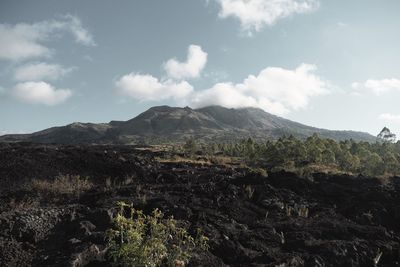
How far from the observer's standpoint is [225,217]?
52.2 feet

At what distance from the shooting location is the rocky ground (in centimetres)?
1155

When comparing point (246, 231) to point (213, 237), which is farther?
point (246, 231)

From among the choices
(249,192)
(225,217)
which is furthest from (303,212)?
(225,217)

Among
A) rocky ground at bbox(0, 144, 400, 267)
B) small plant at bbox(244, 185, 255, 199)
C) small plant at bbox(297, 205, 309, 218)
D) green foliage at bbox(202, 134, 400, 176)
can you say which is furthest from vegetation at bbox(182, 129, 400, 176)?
small plant at bbox(297, 205, 309, 218)

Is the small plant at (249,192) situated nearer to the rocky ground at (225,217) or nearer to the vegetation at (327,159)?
the rocky ground at (225,217)

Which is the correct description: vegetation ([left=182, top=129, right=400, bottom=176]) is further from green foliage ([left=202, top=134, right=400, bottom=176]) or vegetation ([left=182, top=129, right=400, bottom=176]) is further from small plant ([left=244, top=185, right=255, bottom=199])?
small plant ([left=244, top=185, right=255, bottom=199])

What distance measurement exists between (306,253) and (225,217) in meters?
3.98

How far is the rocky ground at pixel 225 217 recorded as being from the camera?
11.5 metres

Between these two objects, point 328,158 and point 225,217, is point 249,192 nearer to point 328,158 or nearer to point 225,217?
point 225,217

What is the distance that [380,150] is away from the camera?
68500 mm

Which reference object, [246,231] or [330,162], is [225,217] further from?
[330,162]

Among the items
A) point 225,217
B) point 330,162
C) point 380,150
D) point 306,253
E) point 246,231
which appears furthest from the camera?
→ point 380,150

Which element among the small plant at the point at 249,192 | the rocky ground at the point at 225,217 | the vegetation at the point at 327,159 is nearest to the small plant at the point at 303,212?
the rocky ground at the point at 225,217

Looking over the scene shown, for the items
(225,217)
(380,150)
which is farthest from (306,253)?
(380,150)
